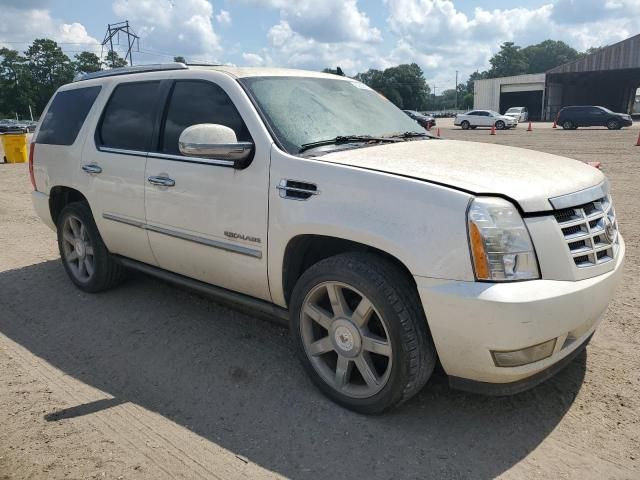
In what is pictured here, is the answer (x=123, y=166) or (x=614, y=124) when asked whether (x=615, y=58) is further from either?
(x=123, y=166)

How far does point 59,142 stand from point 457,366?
4086 mm

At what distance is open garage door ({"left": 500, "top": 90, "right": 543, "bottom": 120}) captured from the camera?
59.8m

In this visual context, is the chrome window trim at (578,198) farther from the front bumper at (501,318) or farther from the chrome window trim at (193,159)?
→ the chrome window trim at (193,159)

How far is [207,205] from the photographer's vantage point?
3451mm

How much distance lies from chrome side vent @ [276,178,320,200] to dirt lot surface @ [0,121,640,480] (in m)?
1.16

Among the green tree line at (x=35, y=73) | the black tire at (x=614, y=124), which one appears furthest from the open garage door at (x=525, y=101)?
the green tree line at (x=35, y=73)

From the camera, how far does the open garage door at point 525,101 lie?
196ft

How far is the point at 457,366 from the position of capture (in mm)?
2574

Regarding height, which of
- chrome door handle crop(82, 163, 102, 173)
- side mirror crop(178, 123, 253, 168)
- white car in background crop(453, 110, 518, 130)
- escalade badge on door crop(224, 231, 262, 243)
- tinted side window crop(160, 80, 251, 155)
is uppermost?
white car in background crop(453, 110, 518, 130)

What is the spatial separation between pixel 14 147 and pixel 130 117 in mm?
16246

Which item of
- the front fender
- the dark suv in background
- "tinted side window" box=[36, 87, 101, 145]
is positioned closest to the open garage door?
the dark suv in background

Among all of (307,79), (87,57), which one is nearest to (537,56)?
(87,57)

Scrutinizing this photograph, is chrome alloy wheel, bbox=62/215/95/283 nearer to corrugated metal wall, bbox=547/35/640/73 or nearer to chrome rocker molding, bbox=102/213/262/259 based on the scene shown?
chrome rocker molding, bbox=102/213/262/259

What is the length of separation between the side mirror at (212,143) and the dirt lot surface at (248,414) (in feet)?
4.59
